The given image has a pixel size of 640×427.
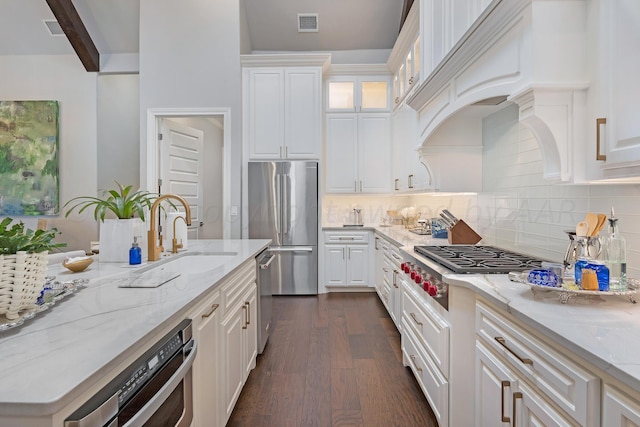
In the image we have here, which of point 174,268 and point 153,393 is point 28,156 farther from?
point 153,393

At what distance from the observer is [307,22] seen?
5.10 metres

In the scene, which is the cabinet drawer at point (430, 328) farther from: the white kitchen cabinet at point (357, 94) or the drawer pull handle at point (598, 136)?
the white kitchen cabinet at point (357, 94)

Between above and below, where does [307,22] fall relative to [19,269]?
above

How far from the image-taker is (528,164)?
216 cm

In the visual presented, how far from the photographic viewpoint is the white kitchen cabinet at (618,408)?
75cm

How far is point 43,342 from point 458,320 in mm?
1573

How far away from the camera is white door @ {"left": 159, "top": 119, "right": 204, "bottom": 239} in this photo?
4.84m

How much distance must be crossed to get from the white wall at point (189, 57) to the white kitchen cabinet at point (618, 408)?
14.2 feet

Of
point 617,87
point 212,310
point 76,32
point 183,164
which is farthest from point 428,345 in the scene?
point 76,32

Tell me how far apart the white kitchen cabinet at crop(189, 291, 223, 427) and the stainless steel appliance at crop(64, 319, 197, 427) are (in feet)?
0.31

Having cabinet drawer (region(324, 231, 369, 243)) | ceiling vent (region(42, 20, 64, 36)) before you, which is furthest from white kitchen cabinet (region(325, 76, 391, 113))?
ceiling vent (region(42, 20, 64, 36))

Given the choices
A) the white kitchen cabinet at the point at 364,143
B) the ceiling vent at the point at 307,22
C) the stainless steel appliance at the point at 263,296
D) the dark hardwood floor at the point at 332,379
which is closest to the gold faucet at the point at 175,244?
the stainless steel appliance at the point at 263,296

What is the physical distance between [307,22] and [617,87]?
15.3 feet

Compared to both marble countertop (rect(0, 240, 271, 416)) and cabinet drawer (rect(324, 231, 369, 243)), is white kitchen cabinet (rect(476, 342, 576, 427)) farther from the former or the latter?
cabinet drawer (rect(324, 231, 369, 243))
